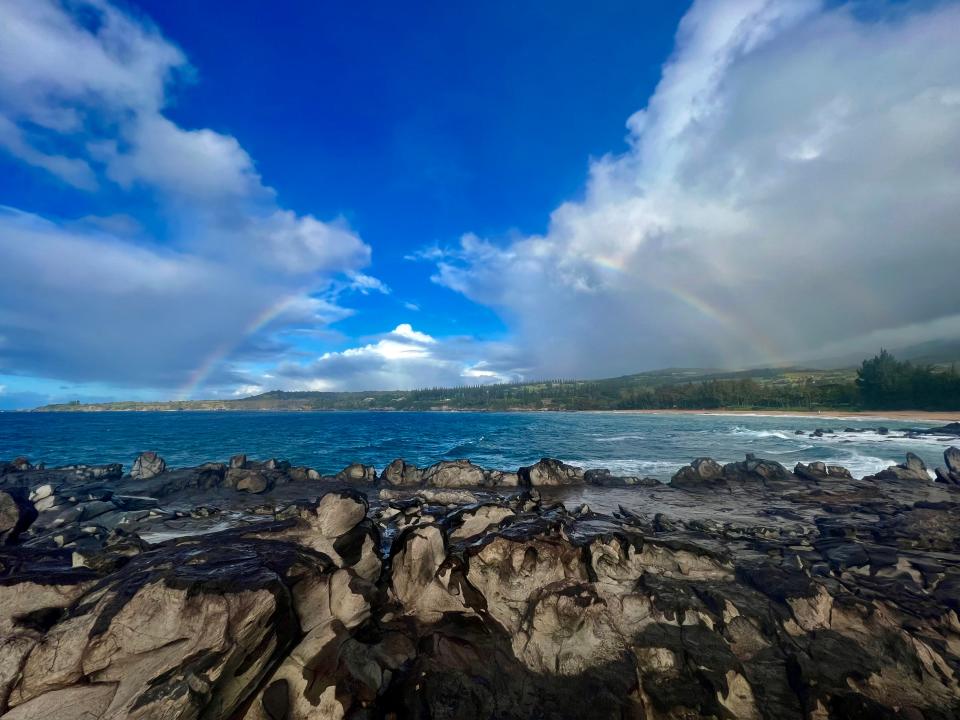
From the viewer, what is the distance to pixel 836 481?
2594 centimetres

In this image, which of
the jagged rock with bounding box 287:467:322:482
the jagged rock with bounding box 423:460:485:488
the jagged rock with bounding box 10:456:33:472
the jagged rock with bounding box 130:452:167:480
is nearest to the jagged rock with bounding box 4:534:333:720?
the jagged rock with bounding box 423:460:485:488

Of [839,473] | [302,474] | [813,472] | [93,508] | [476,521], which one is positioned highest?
[476,521]

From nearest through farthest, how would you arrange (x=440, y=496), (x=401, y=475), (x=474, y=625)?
1. (x=474, y=625)
2. (x=440, y=496)
3. (x=401, y=475)

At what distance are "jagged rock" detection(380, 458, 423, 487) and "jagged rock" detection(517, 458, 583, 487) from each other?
7.08m

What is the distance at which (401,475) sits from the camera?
28.2 meters

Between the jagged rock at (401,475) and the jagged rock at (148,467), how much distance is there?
58.6ft

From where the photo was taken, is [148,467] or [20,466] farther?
[20,466]

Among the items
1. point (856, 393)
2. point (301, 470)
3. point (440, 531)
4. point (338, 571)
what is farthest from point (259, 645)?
point (856, 393)

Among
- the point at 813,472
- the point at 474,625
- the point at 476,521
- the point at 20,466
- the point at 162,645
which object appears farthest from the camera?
the point at 20,466

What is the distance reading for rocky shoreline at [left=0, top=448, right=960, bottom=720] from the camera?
6.92 m

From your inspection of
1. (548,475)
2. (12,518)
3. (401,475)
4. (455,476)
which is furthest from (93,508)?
(548,475)

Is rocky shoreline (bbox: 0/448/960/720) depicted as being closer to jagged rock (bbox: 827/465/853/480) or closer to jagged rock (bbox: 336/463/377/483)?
jagged rock (bbox: 827/465/853/480)

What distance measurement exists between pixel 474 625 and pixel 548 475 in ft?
62.5

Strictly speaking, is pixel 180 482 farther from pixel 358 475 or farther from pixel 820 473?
pixel 820 473
